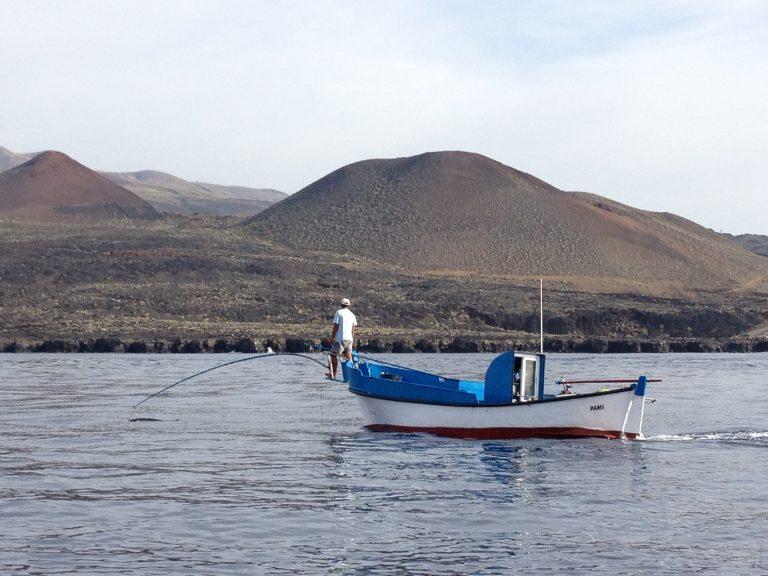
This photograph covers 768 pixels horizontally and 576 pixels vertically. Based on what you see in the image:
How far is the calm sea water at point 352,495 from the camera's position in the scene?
14.6m

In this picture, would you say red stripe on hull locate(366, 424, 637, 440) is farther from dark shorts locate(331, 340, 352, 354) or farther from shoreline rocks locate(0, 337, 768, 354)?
shoreline rocks locate(0, 337, 768, 354)

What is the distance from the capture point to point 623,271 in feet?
456

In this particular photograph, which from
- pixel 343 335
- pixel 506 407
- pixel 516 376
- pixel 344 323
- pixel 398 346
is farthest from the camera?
pixel 398 346

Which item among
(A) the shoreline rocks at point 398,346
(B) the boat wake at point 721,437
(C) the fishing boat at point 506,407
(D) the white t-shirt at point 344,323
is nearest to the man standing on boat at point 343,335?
(D) the white t-shirt at point 344,323

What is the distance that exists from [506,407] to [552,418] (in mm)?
1014

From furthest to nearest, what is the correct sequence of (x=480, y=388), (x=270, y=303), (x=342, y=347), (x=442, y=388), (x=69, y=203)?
(x=69, y=203)
(x=270, y=303)
(x=480, y=388)
(x=342, y=347)
(x=442, y=388)

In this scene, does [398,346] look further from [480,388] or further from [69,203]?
[69,203]

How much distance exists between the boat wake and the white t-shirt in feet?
23.2

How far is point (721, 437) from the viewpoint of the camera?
90.2 ft

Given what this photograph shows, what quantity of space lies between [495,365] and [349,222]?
126 metres

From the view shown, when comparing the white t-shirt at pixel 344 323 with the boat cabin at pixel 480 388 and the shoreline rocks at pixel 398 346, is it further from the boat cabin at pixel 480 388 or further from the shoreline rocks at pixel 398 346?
the shoreline rocks at pixel 398 346

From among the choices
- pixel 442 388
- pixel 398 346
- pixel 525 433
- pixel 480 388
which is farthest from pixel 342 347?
pixel 398 346

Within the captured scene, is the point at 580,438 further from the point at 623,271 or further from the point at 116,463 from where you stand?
the point at 623,271

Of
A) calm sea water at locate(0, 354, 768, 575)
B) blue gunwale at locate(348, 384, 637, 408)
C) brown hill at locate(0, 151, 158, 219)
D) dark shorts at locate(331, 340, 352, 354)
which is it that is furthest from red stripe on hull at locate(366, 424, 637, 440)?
brown hill at locate(0, 151, 158, 219)
